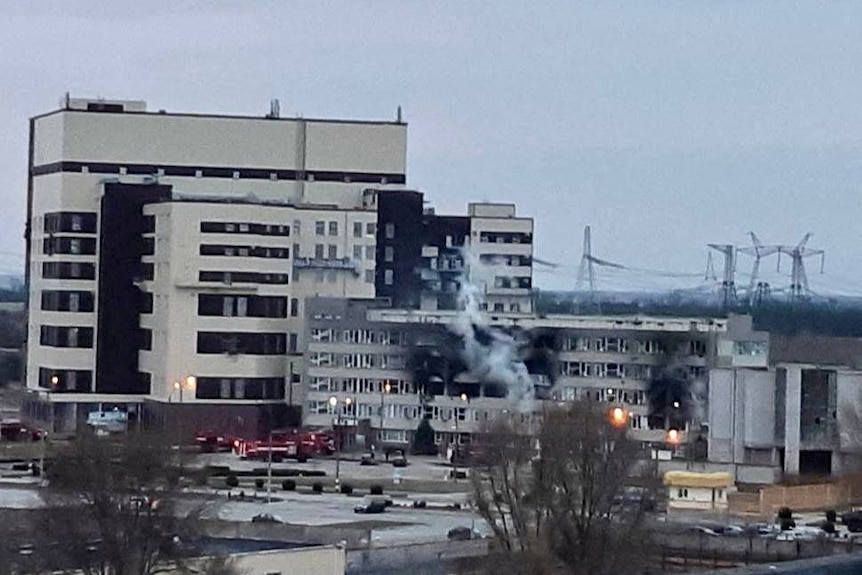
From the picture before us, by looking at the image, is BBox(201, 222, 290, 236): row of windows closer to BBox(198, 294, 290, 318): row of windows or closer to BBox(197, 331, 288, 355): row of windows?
BBox(198, 294, 290, 318): row of windows

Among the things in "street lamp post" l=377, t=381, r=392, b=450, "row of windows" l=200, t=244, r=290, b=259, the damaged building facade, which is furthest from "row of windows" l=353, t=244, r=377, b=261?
"street lamp post" l=377, t=381, r=392, b=450

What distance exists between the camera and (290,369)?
26.9 m

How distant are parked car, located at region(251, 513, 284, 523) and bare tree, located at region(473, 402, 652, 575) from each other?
170 cm

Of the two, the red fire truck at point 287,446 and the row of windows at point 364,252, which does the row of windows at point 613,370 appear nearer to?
the red fire truck at point 287,446

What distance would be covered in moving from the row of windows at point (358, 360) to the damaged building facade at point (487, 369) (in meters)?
0.01

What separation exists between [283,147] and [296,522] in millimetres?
13622

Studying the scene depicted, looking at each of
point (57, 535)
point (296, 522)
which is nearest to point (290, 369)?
point (296, 522)

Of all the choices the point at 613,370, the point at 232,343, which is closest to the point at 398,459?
the point at 613,370

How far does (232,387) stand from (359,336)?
158 centimetres

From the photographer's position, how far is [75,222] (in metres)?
28.0

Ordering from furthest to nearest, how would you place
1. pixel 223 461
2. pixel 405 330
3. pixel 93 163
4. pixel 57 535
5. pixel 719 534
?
pixel 93 163
pixel 405 330
pixel 223 461
pixel 719 534
pixel 57 535

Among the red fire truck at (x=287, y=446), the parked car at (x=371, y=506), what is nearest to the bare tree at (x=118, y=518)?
the parked car at (x=371, y=506)

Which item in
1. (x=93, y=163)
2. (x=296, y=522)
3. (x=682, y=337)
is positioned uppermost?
(x=93, y=163)

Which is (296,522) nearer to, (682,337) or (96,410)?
(682,337)
